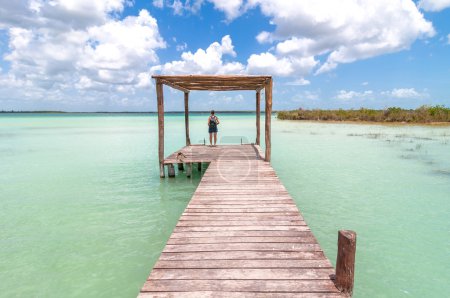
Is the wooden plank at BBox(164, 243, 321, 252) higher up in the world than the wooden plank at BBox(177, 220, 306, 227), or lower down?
lower down

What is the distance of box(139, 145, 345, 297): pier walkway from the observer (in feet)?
10.0

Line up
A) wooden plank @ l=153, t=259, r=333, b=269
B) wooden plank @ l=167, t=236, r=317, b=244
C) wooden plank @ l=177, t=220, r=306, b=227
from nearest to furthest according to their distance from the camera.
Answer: wooden plank @ l=153, t=259, r=333, b=269 < wooden plank @ l=167, t=236, r=317, b=244 < wooden plank @ l=177, t=220, r=306, b=227

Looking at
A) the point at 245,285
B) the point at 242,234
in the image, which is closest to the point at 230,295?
the point at 245,285

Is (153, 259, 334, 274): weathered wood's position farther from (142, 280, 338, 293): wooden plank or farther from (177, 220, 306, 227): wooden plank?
(177, 220, 306, 227): wooden plank

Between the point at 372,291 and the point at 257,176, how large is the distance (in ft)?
14.8

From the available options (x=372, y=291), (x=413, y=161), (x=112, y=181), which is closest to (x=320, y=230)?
(x=372, y=291)

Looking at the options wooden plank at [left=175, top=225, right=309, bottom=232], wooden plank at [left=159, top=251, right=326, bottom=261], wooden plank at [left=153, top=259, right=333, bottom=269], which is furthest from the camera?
wooden plank at [left=175, top=225, right=309, bottom=232]

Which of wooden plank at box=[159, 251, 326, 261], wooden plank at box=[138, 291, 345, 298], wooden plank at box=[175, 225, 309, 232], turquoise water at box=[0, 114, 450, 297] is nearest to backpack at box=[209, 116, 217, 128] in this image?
turquoise water at box=[0, 114, 450, 297]

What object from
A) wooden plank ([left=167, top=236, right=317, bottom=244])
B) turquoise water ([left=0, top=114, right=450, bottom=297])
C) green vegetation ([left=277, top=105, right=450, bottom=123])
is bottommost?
turquoise water ([left=0, top=114, right=450, bottom=297])

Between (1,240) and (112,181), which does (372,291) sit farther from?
(112,181)

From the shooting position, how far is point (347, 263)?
118 inches

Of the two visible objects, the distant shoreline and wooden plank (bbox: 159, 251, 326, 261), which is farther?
the distant shoreline

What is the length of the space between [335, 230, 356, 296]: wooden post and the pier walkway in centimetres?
10

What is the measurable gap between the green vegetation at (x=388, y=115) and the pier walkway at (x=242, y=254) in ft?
125
